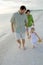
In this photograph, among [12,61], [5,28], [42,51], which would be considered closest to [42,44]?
[42,51]

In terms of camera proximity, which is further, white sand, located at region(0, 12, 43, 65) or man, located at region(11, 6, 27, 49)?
man, located at region(11, 6, 27, 49)

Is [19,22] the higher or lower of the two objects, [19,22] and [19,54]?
the higher

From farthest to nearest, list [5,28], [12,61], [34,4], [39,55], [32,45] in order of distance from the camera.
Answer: [34,4], [5,28], [32,45], [39,55], [12,61]

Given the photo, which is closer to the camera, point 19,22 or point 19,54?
point 19,54

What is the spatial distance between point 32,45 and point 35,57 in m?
1.43

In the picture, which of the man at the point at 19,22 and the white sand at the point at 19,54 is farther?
the man at the point at 19,22

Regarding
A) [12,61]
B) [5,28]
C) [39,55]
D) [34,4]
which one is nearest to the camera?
[12,61]

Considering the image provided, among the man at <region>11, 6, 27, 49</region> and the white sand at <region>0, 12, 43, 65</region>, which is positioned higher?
the man at <region>11, 6, 27, 49</region>

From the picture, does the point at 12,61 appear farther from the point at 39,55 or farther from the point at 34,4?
the point at 34,4

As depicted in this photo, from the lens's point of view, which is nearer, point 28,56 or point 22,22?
point 28,56

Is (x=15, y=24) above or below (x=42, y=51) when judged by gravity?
above

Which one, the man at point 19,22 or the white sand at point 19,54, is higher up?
the man at point 19,22

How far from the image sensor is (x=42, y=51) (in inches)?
337

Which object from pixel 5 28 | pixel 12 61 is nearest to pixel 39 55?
pixel 12 61
